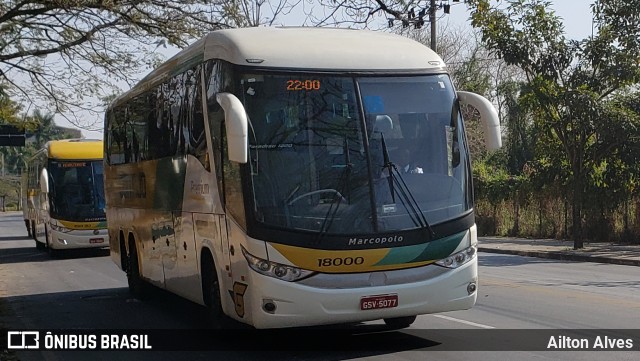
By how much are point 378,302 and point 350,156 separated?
1473mm

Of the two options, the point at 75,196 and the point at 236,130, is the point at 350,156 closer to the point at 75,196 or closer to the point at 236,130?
the point at 236,130

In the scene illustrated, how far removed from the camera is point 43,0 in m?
15.0

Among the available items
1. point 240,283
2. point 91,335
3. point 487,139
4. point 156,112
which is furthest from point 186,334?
point 487,139

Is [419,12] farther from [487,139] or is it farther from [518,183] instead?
[518,183]

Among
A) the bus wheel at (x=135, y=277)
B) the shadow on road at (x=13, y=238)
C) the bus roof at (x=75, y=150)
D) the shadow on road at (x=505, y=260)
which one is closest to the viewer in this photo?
the bus wheel at (x=135, y=277)

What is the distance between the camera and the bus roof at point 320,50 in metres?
9.66

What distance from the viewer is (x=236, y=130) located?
29.3 feet

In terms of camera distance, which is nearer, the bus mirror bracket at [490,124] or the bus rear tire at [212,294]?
the bus mirror bracket at [490,124]

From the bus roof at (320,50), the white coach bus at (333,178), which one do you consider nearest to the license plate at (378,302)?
the white coach bus at (333,178)

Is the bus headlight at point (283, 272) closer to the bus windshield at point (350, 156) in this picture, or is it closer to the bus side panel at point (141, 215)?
the bus windshield at point (350, 156)

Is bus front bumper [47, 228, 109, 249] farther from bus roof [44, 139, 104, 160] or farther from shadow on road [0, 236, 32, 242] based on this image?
shadow on road [0, 236, 32, 242]

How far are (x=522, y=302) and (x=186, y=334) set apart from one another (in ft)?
16.1

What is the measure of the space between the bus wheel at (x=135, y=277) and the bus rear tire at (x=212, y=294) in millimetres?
4994

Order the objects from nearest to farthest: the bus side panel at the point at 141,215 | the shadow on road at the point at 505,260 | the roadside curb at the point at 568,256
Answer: the bus side panel at the point at 141,215 → the roadside curb at the point at 568,256 → the shadow on road at the point at 505,260
